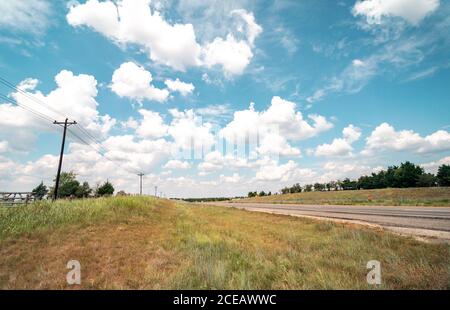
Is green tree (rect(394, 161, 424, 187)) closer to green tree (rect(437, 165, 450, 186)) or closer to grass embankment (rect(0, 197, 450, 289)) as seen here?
green tree (rect(437, 165, 450, 186))

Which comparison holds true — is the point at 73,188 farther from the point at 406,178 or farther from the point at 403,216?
the point at 406,178

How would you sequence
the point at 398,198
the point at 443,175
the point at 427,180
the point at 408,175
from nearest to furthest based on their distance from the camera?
the point at 398,198 → the point at 427,180 → the point at 443,175 → the point at 408,175

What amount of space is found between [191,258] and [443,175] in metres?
136

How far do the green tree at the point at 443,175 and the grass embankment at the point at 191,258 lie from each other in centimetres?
12452

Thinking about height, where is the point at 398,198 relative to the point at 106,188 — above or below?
below

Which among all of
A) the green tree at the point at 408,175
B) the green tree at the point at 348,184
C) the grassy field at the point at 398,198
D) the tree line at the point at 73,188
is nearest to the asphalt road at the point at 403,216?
the grassy field at the point at 398,198

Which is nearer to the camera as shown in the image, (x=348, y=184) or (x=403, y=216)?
(x=403, y=216)

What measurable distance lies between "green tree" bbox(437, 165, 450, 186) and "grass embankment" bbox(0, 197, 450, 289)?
125m

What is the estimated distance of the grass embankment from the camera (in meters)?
6.23

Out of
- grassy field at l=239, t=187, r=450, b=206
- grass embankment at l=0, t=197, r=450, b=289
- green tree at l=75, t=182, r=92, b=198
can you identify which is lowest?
grass embankment at l=0, t=197, r=450, b=289

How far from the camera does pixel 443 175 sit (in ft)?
357

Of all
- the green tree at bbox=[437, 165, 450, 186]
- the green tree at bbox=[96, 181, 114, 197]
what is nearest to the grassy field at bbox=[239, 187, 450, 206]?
the green tree at bbox=[437, 165, 450, 186]

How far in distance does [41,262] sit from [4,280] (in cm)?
128

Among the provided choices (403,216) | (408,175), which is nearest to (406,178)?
(408,175)
